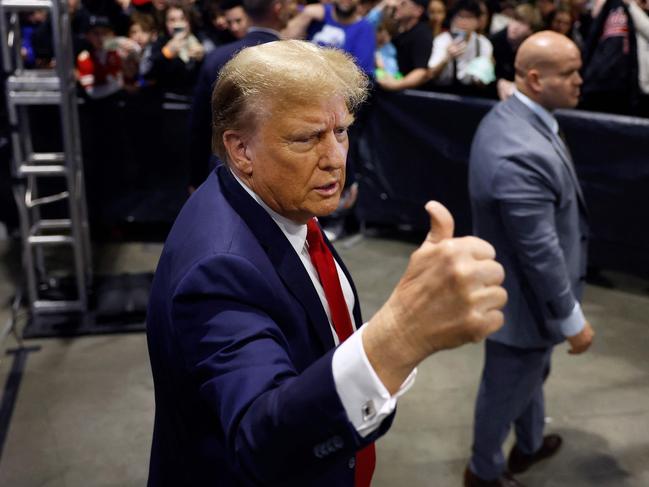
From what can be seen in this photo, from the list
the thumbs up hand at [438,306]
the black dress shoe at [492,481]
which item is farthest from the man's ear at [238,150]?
the black dress shoe at [492,481]

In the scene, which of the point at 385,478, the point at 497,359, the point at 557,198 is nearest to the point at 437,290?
the point at 557,198

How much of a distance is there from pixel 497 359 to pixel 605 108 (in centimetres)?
280

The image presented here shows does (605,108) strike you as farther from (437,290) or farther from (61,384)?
(437,290)

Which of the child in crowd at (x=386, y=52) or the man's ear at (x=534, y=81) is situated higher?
the man's ear at (x=534, y=81)

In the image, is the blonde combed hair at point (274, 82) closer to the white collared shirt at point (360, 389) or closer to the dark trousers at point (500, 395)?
the white collared shirt at point (360, 389)

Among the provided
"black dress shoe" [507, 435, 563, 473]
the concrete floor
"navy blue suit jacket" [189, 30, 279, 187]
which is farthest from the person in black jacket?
"black dress shoe" [507, 435, 563, 473]

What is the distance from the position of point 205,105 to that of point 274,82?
2.61 metres

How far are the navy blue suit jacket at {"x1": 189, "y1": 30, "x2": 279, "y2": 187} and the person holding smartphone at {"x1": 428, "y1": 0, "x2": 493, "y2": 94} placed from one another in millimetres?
2353

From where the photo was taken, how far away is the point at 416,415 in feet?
12.5

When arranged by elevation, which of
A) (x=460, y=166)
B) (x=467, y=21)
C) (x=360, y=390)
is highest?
(x=360, y=390)

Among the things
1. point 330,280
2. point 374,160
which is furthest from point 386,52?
point 330,280

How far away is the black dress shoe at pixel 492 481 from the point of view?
3.14m

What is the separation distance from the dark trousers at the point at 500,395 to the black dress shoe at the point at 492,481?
1.0 inches

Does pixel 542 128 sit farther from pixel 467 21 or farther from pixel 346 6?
pixel 467 21
